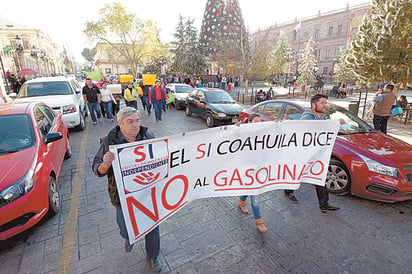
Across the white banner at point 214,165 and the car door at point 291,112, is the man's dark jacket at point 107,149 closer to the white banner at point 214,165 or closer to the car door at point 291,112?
the white banner at point 214,165

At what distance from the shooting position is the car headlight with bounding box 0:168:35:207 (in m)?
2.51

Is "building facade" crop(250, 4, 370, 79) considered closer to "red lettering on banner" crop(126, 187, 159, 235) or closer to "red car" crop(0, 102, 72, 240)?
"red car" crop(0, 102, 72, 240)

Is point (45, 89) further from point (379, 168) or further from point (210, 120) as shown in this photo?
point (379, 168)

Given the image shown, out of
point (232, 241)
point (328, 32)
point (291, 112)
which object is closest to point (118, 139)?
point (232, 241)

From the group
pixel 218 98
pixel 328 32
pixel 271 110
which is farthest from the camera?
pixel 328 32

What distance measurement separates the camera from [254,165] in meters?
2.92

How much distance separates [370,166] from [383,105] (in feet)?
14.0

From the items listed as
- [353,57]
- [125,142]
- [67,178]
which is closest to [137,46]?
[353,57]

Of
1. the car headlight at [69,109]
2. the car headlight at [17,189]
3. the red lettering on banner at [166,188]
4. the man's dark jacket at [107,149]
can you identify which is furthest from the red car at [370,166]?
the car headlight at [69,109]

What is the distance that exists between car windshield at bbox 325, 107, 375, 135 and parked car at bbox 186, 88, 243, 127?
13.9 feet

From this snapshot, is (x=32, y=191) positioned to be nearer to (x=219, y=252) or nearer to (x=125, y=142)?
(x=125, y=142)

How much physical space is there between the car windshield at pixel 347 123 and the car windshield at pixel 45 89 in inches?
346

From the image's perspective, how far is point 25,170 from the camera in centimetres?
282

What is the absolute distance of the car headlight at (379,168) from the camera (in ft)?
11.3
